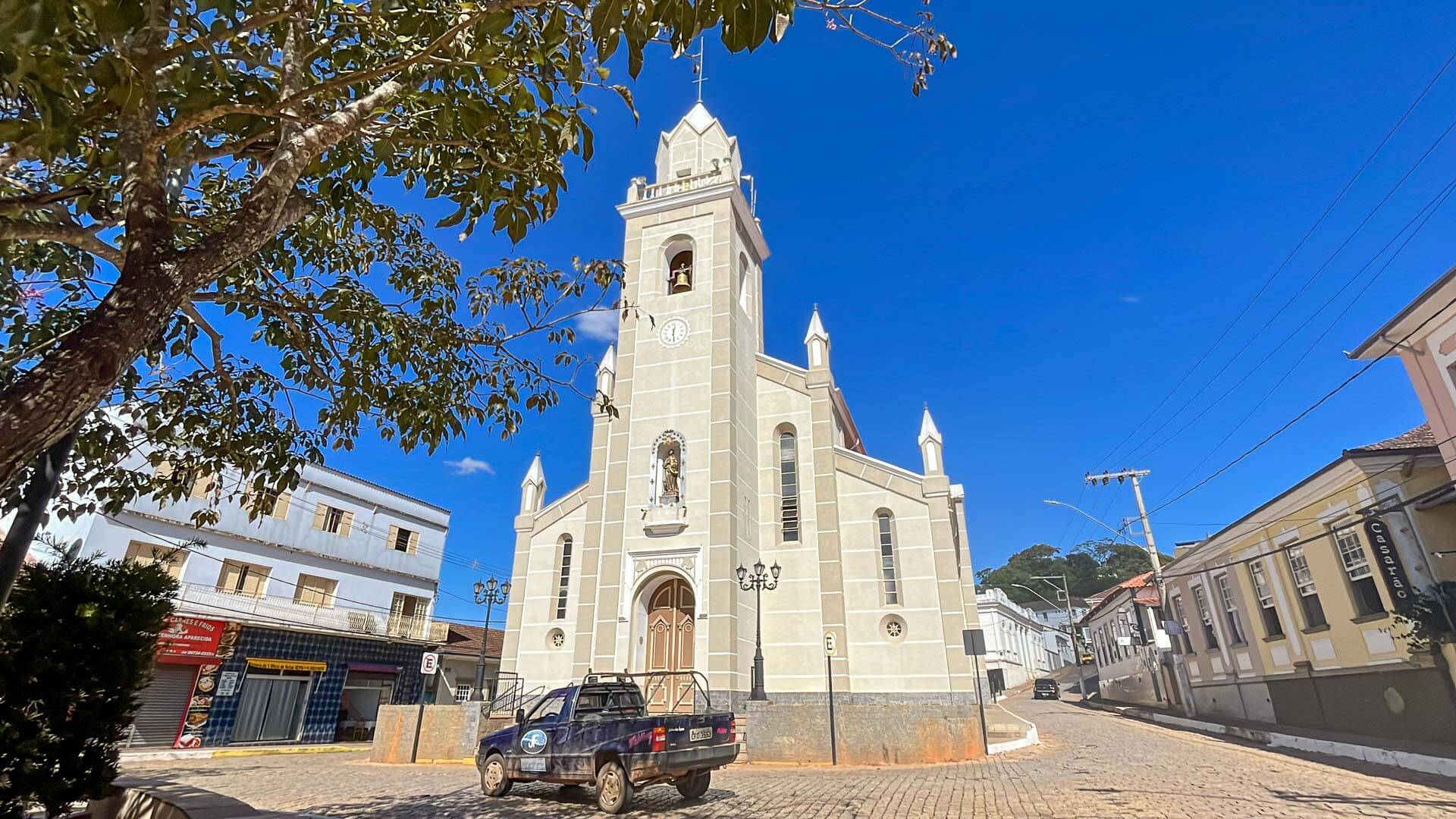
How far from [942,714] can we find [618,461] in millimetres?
11921

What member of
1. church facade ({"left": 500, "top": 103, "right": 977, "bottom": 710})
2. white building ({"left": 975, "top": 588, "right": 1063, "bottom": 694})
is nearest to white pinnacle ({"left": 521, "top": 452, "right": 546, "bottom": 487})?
church facade ({"left": 500, "top": 103, "right": 977, "bottom": 710})

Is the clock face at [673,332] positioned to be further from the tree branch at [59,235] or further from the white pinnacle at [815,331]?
the tree branch at [59,235]

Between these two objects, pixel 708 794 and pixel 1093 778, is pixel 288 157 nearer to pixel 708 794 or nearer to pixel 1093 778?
pixel 708 794

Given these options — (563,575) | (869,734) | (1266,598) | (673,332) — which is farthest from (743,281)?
(1266,598)

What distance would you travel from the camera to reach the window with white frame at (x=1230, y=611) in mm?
20688

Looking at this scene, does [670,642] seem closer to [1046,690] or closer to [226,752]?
[226,752]

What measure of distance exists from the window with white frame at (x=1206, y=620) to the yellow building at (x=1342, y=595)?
0.28m

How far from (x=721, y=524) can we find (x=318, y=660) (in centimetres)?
1700

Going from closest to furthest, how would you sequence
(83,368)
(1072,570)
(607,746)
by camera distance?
(83,368), (607,746), (1072,570)

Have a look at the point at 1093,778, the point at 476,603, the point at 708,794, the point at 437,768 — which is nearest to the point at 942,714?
the point at 1093,778

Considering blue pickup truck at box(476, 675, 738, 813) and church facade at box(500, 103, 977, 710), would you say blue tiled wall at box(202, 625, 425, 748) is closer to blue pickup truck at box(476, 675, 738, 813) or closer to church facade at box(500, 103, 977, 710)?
church facade at box(500, 103, 977, 710)

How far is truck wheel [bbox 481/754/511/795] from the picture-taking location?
9672mm

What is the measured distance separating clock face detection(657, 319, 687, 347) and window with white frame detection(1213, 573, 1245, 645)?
19.7 meters

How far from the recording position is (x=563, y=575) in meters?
21.8
